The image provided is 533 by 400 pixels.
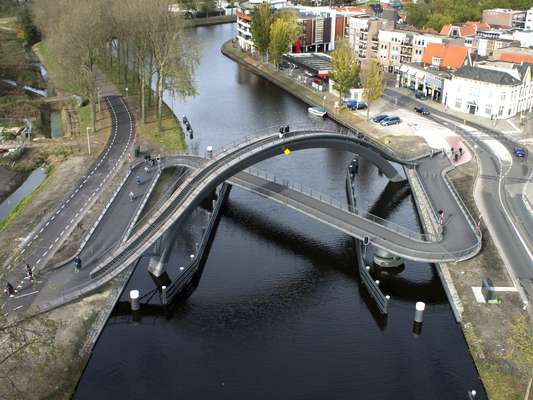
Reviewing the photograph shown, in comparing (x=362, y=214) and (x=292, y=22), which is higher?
(x=292, y=22)

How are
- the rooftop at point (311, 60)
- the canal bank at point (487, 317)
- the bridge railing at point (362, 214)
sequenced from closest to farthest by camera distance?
the canal bank at point (487, 317) < the bridge railing at point (362, 214) < the rooftop at point (311, 60)

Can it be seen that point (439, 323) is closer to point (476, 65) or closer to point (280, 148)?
point (280, 148)

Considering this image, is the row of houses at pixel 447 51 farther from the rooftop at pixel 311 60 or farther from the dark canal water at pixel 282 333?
the dark canal water at pixel 282 333

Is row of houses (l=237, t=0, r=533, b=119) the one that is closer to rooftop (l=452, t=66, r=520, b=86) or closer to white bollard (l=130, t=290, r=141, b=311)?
rooftop (l=452, t=66, r=520, b=86)

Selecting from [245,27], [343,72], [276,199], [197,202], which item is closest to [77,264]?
[197,202]

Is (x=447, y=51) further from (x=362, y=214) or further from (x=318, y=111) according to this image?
(x=362, y=214)

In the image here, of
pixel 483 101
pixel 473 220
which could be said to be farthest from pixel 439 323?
pixel 483 101

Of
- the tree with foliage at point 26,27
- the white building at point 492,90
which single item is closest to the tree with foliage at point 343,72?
Answer: the white building at point 492,90
